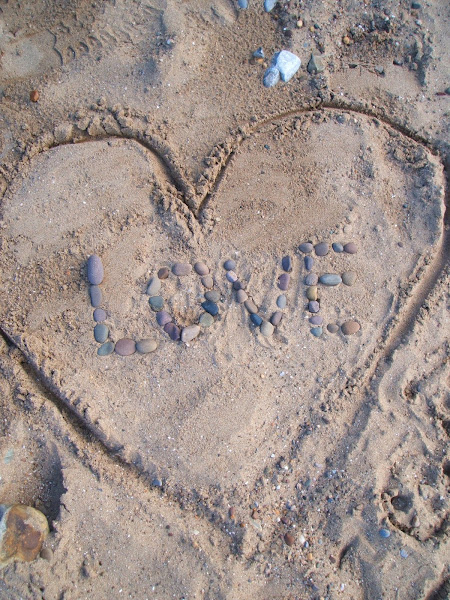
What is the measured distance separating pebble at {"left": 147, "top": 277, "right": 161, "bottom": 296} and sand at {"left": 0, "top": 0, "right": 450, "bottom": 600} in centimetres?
10

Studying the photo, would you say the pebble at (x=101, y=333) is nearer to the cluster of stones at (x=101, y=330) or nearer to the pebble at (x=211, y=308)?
the cluster of stones at (x=101, y=330)

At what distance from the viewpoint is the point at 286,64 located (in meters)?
3.33

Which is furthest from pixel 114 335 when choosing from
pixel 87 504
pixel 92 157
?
pixel 92 157

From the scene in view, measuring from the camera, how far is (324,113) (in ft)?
10.8

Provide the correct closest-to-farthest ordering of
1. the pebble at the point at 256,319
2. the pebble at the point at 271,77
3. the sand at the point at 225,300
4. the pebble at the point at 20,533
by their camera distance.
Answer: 1. the pebble at the point at 20,533
2. the sand at the point at 225,300
3. the pebble at the point at 256,319
4. the pebble at the point at 271,77

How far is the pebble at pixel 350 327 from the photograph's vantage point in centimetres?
297

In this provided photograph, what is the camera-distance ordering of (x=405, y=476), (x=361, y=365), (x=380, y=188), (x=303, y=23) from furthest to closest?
(x=303, y=23), (x=380, y=188), (x=361, y=365), (x=405, y=476)

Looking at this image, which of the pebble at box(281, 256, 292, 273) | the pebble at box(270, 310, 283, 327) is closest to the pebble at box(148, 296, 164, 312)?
the pebble at box(270, 310, 283, 327)

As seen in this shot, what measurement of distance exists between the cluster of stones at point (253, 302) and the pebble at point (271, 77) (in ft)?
4.32

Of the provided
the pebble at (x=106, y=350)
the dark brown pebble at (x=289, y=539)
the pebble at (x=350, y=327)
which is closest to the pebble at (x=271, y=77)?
the pebble at (x=350, y=327)

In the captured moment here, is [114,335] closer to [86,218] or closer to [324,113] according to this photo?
[86,218]

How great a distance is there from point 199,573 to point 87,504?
75 cm

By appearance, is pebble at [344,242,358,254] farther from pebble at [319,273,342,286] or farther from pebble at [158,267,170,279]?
pebble at [158,267,170,279]

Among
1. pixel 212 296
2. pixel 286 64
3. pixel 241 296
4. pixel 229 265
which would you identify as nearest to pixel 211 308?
pixel 212 296
